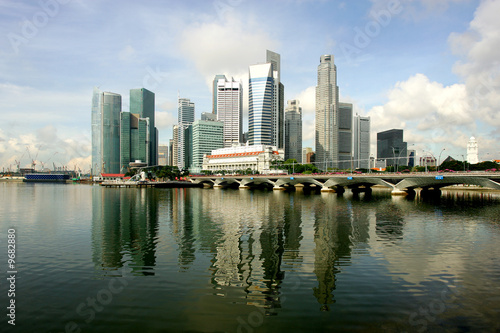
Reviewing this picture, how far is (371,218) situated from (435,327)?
3334 centimetres

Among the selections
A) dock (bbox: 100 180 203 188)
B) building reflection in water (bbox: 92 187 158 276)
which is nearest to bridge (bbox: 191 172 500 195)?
dock (bbox: 100 180 203 188)

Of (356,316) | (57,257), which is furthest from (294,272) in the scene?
(57,257)

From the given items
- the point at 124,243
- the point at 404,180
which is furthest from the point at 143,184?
the point at 124,243

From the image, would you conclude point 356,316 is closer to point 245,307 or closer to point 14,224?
point 245,307

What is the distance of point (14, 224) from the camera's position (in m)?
38.0
